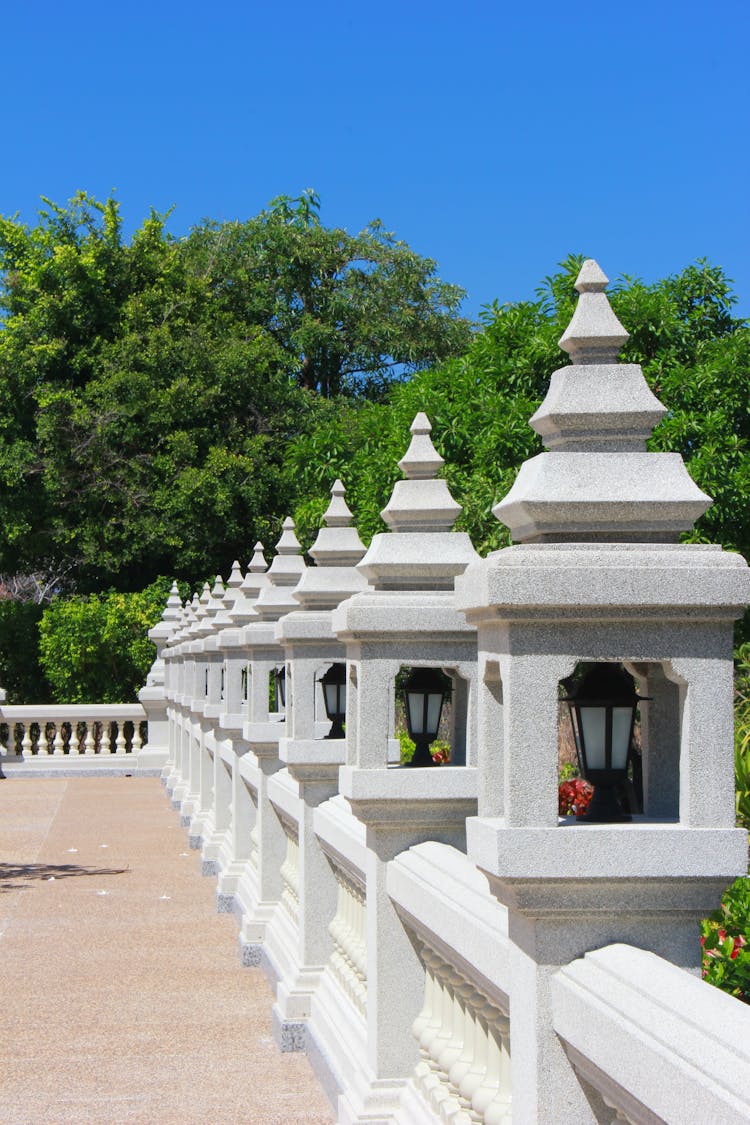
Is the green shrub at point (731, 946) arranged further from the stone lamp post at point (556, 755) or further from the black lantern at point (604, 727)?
the stone lamp post at point (556, 755)

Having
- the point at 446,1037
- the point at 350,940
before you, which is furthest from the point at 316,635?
the point at 446,1037

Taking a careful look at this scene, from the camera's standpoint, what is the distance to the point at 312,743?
709 centimetres

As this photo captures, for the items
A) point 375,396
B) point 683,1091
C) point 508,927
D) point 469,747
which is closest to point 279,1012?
point 469,747

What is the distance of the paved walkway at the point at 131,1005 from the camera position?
6.37 metres

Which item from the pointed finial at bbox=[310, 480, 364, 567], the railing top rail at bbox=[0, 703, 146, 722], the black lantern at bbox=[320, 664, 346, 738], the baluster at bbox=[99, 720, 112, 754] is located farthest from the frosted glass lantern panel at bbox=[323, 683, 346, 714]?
the baluster at bbox=[99, 720, 112, 754]

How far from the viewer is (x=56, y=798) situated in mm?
22031

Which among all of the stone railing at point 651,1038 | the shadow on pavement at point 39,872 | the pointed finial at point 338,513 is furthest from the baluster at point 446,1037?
the shadow on pavement at point 39,872

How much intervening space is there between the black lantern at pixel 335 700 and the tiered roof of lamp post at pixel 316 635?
199mm

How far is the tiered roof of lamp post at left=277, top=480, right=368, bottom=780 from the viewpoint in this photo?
7.10 meters

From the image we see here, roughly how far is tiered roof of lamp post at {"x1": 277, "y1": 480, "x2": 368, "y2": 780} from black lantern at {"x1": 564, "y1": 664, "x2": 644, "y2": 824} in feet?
12.0

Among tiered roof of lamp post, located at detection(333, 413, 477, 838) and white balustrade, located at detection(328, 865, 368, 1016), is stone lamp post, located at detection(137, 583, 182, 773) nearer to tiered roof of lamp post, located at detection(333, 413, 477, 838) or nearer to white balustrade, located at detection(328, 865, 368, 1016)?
white balustrade, located at detection(328, 865, 368, 1016)

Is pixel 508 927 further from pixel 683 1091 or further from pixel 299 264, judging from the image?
pixel 299 264

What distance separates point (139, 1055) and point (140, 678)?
23.7m

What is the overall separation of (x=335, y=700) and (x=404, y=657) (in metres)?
2.57
